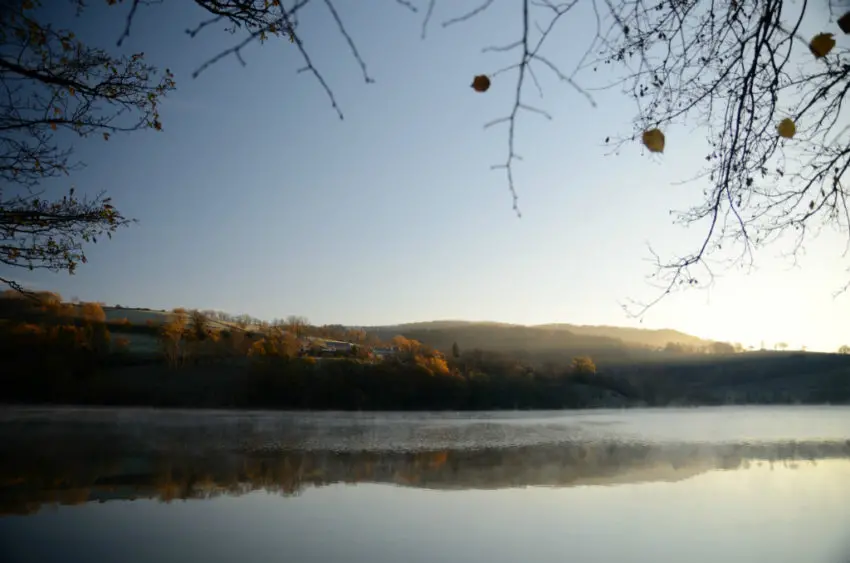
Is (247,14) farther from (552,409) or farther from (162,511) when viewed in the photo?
(552,409)

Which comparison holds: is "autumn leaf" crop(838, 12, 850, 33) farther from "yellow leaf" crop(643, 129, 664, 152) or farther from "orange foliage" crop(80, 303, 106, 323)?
"orange foliage" crop(80, 303, 106, 323)

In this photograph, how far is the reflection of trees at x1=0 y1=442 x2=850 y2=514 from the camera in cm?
735

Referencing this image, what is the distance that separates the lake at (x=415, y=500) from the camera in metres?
5.00

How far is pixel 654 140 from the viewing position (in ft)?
6.83

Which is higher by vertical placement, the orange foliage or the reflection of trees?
the orange foliage

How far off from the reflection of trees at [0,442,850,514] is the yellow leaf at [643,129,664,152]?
254 inches

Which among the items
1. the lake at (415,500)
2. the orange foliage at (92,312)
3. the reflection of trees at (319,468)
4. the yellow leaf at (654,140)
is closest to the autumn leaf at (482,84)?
the yellow leaf at (654,140)

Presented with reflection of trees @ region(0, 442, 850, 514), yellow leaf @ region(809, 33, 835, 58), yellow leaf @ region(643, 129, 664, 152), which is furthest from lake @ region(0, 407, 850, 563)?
yellow leaf @ region(809, 33, 835, 58)

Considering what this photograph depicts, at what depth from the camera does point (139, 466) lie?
8859 millimetres

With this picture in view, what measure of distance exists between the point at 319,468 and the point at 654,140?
8.03 m

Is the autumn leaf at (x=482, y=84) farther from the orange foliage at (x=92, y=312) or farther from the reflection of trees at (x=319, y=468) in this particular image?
the orange foliage at (x=92, y=312)

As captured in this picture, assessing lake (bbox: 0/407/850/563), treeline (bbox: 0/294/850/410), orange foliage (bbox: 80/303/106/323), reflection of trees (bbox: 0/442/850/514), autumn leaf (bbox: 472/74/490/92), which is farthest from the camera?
treeline (bbox: 0/294/850/410)

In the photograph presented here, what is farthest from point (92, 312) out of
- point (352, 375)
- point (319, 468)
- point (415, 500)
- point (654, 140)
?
point (654, 140)

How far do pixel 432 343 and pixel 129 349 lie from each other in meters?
11.1
